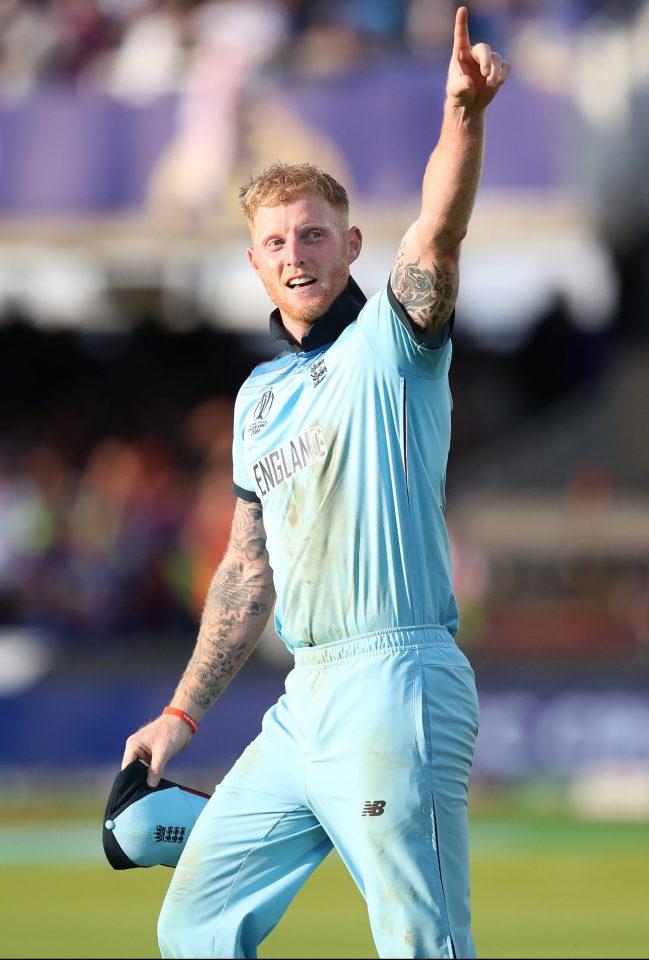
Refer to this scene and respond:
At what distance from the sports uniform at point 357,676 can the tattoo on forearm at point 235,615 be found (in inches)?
13.5

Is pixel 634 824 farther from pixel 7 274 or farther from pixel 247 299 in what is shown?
pixel 7 274

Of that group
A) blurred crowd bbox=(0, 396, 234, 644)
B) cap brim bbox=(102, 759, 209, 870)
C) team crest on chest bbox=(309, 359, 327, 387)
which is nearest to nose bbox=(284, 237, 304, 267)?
team crest on chest bbox=(309, 359, 327, 387)

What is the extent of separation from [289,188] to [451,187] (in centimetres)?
64

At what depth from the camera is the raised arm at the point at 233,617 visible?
4.82m

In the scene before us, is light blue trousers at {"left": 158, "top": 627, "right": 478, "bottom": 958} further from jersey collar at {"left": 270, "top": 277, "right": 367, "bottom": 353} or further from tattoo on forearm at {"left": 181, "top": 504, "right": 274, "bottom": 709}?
jersey collar at {"left": 270, "top": 277, "right": 367, "bottom": 353}

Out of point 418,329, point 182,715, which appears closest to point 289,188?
point 418,329

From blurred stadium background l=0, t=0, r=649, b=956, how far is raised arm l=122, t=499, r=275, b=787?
24.9 feet

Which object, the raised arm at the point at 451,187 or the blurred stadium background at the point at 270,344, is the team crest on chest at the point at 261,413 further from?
the blurred stadium background at the point at 270,344

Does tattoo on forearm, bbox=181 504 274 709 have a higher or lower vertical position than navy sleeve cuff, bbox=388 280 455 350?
lower

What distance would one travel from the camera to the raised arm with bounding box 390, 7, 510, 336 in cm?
391

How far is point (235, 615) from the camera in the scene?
484 centimetres

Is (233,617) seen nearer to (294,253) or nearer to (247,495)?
(247,495)

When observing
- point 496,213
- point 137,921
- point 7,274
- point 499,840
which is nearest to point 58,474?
point 7,274

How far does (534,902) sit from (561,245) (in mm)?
8003
